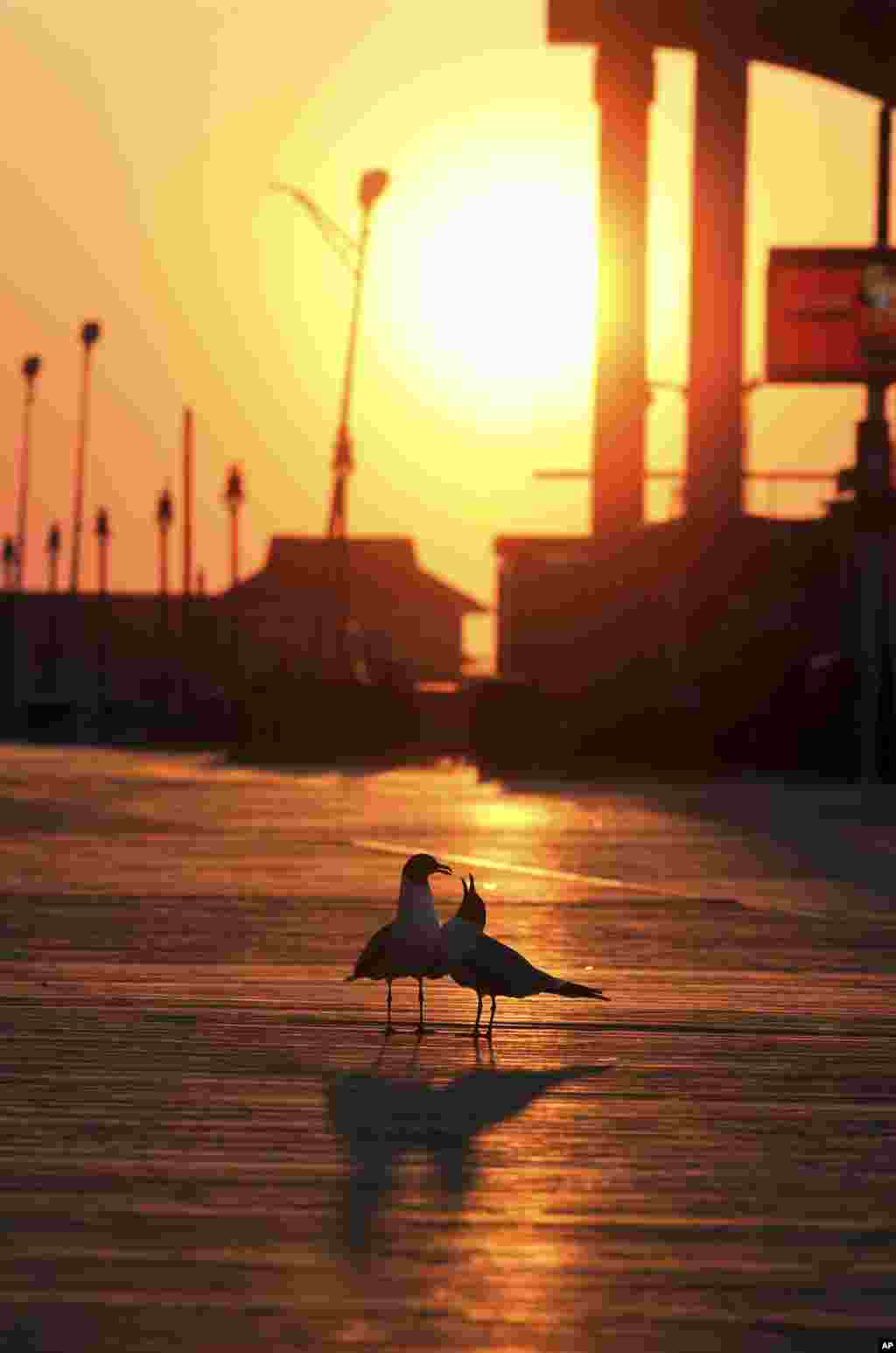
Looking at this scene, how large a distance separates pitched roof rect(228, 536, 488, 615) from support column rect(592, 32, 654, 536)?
4096 inches

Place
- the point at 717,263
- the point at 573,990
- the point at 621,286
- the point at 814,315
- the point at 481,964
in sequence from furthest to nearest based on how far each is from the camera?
the point at 717,263 < the point at 621,286 < the point at 814,315 < the point at 481,964 < the point at 573,990

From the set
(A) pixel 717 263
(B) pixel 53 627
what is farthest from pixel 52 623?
(A) pixel 717 263

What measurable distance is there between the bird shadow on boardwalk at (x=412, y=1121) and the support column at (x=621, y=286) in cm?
4120

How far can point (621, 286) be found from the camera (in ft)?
171

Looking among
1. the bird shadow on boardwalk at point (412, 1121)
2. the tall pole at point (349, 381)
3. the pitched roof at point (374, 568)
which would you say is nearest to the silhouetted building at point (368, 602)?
the pitched roof at point (374, 568)

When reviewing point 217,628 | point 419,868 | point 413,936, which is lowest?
point 413,936

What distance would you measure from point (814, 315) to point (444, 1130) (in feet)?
129

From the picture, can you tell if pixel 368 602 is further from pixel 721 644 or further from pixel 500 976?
pixel 500 976

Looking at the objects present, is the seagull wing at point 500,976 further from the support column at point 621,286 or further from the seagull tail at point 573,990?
the support column at point 621,286

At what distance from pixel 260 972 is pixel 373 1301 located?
23.8 ft

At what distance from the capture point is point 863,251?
46625 millimetres

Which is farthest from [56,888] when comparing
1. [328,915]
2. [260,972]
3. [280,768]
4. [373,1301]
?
[280,768]

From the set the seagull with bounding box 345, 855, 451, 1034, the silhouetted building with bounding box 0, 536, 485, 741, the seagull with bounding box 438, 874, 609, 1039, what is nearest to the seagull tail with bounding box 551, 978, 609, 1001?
the seagull with bounding box 438, 874, 609, 1039

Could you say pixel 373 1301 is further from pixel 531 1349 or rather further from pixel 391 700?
pixel 391 700
